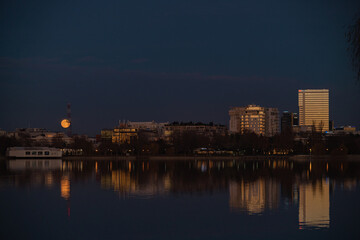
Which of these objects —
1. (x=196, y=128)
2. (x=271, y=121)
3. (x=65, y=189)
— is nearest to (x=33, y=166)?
(x=65, y=189)

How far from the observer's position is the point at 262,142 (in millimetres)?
95938

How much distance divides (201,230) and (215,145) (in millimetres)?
92939

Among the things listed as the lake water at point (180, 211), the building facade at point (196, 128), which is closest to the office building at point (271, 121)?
the building facade at point (196, 128)

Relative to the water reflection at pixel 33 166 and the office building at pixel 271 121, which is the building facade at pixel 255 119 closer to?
the office building at pixel 271 121

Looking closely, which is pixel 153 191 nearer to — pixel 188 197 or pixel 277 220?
pixel 188 197

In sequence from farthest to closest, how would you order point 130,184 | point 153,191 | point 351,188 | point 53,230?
point 130,184, point 351,188, point 153,191, point 53,230

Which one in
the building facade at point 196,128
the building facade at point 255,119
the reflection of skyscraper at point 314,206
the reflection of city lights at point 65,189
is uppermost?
the building facade at point 255,119

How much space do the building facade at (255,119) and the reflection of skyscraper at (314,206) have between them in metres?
152

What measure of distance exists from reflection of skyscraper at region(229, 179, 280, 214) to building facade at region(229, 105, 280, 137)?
149906 mm

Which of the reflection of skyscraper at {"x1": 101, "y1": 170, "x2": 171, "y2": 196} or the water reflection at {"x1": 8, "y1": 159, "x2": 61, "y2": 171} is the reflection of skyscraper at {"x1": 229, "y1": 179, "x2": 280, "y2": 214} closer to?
the reflection of skyscraper at {"x1": 101, "y1": 170, "x2": 171, "y2": 196}

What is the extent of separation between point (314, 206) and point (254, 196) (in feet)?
11.9

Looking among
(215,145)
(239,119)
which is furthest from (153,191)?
(239,119)

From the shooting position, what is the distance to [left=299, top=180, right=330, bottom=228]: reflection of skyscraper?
660 inches

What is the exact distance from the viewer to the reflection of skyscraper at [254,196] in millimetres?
19994
